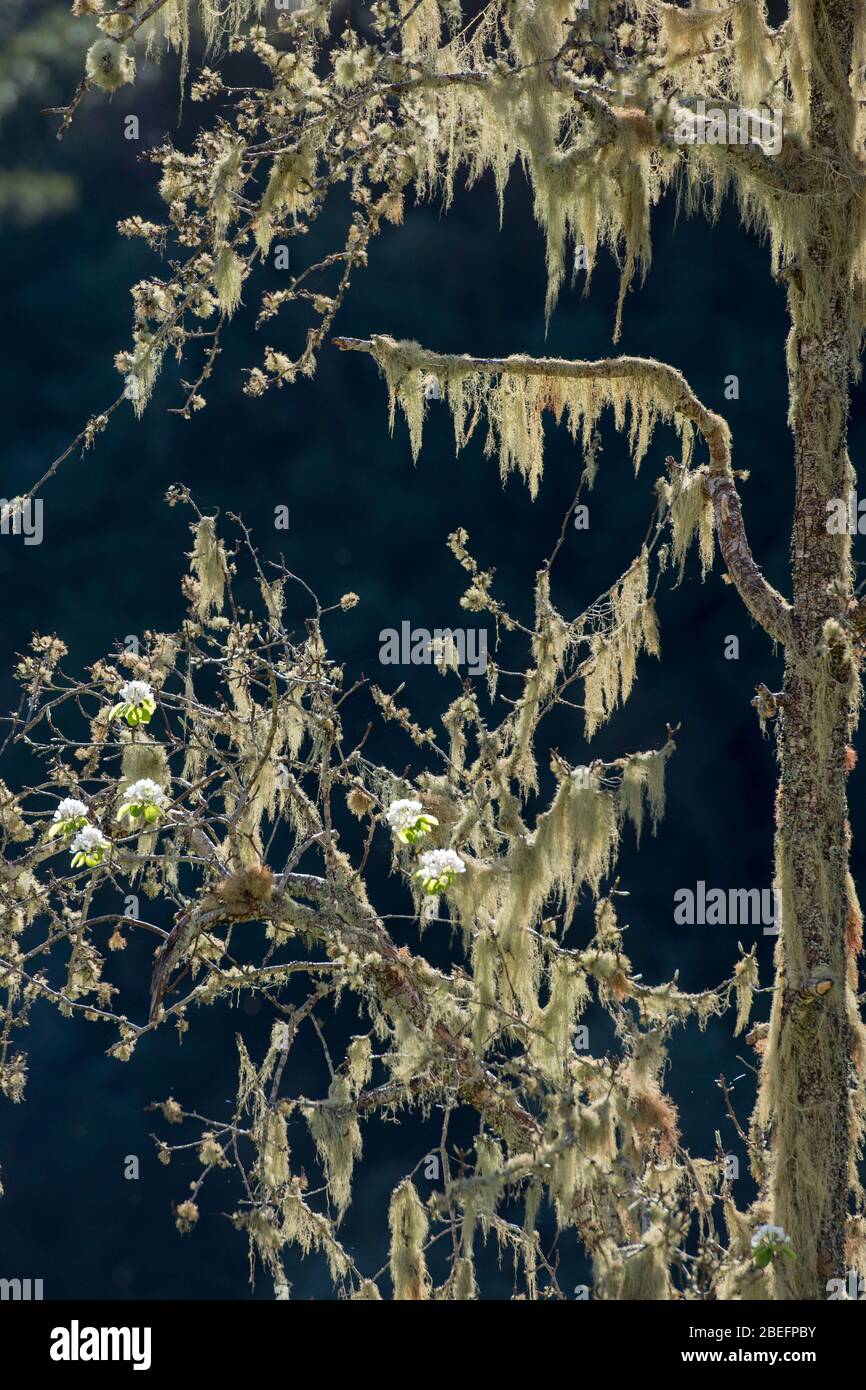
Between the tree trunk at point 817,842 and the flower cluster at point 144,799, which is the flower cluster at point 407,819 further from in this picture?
the tree trunk at point 817,842

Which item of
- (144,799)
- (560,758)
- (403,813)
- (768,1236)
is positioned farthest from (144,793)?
(768,1236)

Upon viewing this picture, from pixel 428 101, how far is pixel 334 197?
4384 millimetres

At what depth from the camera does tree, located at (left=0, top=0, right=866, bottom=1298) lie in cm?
315

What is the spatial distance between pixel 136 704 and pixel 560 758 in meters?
0.87

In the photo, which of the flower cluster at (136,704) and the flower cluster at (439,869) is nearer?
the flower cluster at (439,869)

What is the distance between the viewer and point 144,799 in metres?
3.27

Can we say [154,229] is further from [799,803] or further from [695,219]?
[695,219]

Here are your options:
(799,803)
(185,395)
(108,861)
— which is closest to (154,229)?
(108,861)

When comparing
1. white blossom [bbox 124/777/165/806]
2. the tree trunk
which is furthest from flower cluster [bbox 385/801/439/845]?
the tree trunk

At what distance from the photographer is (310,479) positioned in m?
7.68

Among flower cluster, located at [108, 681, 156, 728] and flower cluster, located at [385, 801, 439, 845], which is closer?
flower cluster, located at [385, 801, 439, 845]

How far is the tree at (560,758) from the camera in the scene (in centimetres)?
315

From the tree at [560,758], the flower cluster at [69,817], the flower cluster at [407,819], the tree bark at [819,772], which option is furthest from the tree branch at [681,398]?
the flower cluster at [69,817]

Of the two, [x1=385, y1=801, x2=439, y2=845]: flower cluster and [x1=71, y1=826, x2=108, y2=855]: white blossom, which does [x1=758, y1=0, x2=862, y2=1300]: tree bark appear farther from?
[x1=71, y1=826, x2=108, y2=855]: white blossom
